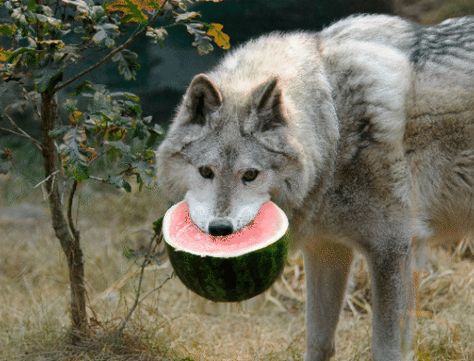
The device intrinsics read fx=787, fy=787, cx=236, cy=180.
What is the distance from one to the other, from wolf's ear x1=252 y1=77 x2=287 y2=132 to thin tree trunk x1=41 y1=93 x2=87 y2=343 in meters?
1.23

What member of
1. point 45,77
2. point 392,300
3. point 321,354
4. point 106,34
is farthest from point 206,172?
point 321,354

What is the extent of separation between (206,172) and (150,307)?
1686mm

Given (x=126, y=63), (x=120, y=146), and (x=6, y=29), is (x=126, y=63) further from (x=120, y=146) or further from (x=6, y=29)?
(x=6, y=29)

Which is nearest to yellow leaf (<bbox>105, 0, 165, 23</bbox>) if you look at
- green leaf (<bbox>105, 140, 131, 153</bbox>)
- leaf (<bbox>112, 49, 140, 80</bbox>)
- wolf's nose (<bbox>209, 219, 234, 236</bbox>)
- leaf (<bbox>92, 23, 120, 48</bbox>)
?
leaf (<bbox>92, 23, 120, 48</bbox>)

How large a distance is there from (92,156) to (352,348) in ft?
7.11

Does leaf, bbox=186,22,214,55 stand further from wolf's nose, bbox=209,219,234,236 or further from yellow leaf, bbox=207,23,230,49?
wolf's nose, bbox=209,219,234,236

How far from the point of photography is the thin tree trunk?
4273mm

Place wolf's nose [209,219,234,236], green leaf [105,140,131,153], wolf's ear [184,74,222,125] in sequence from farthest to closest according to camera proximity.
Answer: green leaf [105,140,131,153] → wolf's ear [184,74,222,125] → wolf's nose [209,219,234,236]

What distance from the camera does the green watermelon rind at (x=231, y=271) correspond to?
10.8ft

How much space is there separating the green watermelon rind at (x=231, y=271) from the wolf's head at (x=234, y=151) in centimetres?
18

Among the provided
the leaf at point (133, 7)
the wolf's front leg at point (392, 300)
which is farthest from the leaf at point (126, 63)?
the wolf's front leg at point (392, 300)

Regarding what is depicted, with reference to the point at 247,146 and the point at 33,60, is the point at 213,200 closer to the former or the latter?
the point at 247,146

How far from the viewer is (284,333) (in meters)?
5.70

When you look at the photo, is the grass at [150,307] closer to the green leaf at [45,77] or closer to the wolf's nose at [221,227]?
the wolf's nose at [221,227]
